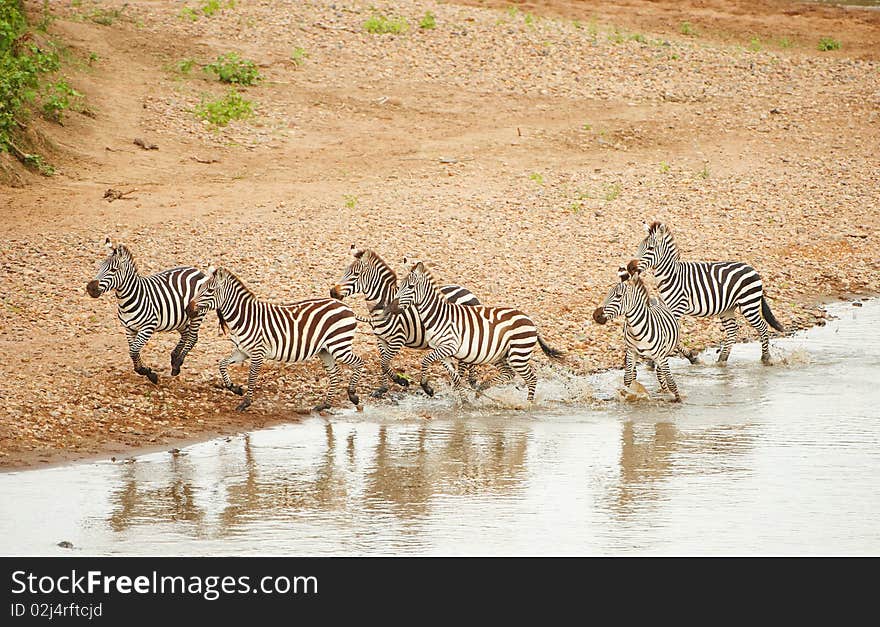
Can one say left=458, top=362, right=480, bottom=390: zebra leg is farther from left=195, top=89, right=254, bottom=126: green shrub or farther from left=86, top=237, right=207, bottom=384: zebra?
left=195, top=89, right=254, bottom=126: green shrub

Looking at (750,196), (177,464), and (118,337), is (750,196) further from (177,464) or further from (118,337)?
(177,464)

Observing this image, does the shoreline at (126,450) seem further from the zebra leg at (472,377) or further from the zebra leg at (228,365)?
the zebra leg at (472,377)

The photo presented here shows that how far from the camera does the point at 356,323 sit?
12.7 m

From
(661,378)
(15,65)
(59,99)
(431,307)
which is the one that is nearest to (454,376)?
(431,307)

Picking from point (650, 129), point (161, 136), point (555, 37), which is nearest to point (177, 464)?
point (161, 136)

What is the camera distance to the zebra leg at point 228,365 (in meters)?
12.3

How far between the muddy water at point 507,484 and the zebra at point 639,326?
13.2 inches

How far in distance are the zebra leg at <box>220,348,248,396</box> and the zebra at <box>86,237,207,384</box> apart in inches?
19.0

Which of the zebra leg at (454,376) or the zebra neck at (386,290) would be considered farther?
the zebra neck at (386,290)

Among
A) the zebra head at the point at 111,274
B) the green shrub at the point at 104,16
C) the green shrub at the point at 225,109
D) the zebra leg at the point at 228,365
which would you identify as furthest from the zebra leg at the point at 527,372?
the green shrub at the point at 104,16

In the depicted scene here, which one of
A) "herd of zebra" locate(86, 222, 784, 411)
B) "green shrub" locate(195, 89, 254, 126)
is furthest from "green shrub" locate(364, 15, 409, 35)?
"herd of zebra" locate(86, 222, 784, 411)

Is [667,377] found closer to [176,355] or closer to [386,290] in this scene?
[386,290]

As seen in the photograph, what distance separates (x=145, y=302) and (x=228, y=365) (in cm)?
105

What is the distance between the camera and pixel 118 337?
13.8 meters
